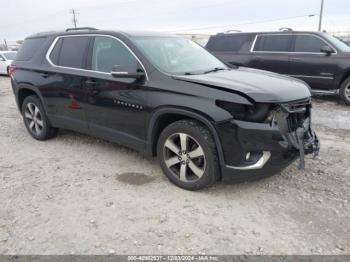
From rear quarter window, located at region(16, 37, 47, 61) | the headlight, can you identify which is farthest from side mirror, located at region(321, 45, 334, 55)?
rear quarter window, located at region(16, 37, 47, 61)

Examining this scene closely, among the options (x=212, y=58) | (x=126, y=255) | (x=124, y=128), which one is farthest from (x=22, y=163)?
(x=212, y=58)


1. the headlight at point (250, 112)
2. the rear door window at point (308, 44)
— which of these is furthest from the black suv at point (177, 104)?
the rear door window at point (308, 44)

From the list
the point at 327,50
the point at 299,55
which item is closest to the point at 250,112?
the point at 327,50

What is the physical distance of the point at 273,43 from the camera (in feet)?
29.9

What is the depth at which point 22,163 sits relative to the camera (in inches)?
191

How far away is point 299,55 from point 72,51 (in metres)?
5.94

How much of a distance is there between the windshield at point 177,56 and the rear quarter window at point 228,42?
4792 mm

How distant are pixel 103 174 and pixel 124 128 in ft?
2.13

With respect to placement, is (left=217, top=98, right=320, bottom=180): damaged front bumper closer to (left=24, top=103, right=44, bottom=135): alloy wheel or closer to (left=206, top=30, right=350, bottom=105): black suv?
(left=24, top=103, right=44, bottom=135): alloy wheel

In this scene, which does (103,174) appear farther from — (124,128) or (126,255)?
(126,255)

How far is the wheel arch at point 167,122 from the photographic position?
3.48 meters

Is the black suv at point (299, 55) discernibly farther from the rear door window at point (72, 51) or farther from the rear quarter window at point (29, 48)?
the rear quarter window at point (29, 48)

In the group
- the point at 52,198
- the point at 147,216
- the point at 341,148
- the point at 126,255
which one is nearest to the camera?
the point at 126,255

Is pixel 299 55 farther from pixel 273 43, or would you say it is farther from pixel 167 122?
pixel 167 122
